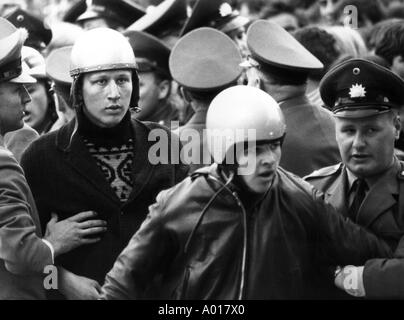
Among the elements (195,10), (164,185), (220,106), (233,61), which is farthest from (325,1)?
(220,106)

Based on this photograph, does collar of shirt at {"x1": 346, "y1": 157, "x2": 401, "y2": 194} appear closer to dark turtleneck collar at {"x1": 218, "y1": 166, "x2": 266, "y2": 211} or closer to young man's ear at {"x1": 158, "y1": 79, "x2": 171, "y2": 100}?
dark turtleneck collar at {"x1": 218, "y1": 166, "x2": 266, "y2": 211}

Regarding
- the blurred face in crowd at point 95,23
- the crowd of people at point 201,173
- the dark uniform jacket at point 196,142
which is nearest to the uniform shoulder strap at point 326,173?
the crowd of people at point 201,173

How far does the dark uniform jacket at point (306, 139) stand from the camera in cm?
632

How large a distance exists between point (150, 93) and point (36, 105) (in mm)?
820

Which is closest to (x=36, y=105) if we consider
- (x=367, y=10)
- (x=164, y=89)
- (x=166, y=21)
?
(x=164, y=89)

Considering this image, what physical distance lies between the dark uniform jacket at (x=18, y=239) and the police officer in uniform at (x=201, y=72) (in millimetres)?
1462

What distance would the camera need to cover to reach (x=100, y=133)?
19.3ft

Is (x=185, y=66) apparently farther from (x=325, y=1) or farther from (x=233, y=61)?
(x=325, y=1)

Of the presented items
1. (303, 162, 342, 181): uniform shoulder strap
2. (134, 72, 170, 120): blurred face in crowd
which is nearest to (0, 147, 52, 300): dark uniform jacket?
(303, 162, 342, 181): uniform shoulder strap

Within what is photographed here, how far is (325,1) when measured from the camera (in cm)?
1137

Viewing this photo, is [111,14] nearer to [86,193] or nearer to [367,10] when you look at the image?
[367,10]

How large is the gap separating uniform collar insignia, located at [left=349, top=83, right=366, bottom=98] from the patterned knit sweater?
4.19ft

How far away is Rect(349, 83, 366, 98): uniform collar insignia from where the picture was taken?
5.36 m
